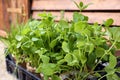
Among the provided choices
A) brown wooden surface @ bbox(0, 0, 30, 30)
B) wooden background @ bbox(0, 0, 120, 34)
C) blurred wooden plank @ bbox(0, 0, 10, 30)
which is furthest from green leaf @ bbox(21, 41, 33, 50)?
blurred wooden plank @ bbox(0, 0, 10, 30)

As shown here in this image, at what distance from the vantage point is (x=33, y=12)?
174 centimetres

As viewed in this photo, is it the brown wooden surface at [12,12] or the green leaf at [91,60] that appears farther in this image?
the brown wooden surface at [12,12]

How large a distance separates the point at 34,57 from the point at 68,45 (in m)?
0.16

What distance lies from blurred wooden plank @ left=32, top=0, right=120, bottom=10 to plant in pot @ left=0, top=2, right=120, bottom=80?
1.61 ft

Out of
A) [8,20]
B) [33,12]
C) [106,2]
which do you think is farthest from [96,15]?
[8,20]

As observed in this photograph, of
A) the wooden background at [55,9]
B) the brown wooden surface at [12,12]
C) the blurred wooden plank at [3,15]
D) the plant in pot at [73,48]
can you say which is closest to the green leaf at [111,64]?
the plant in pot at [73,48]

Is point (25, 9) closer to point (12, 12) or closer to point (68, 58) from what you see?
point (12, 12)

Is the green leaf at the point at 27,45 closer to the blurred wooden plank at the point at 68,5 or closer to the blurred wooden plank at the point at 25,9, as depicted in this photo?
the blurred wooden plank at the point at 68,5

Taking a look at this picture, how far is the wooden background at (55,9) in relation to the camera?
1.01m

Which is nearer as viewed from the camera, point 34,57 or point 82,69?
point 82,69

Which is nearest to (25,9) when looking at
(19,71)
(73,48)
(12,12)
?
(12,12)

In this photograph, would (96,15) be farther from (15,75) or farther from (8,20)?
(8,20)

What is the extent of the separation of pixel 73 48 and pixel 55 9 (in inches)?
38.3

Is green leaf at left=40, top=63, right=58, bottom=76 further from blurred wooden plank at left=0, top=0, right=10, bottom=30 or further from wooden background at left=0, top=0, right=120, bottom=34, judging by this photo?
blurred wooden plank at left=0, top=0, right=10, bottom=30
